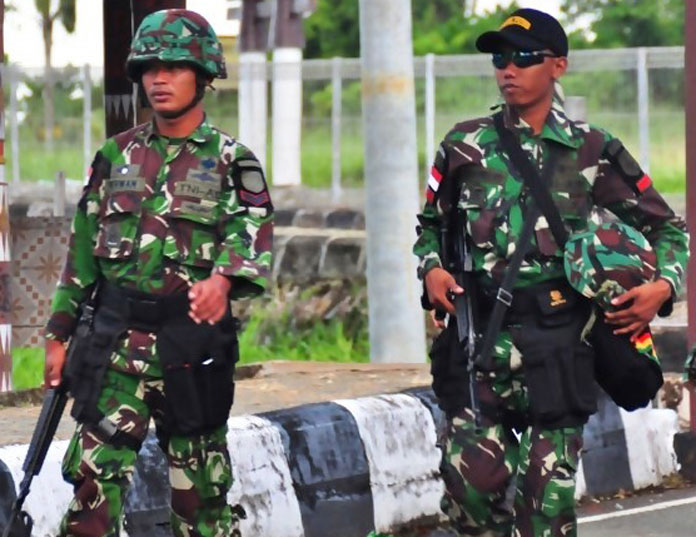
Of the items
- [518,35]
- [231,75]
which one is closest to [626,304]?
[518,35]

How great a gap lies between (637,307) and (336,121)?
1482 centimetres

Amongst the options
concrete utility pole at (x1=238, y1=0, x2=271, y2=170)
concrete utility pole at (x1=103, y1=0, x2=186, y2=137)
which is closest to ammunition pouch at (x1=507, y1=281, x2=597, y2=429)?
concrete utility pole at (x1=103, y1=0, x2=186, y2=137)

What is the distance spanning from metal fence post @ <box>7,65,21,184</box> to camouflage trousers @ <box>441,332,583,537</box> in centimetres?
1867

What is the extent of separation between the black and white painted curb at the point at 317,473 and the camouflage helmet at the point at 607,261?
1.85 meters

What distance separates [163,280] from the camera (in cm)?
643

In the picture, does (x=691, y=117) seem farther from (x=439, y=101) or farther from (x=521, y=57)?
(x=439, y=101)

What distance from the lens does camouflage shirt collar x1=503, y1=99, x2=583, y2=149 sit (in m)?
6.59

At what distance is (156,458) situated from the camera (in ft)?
25.1

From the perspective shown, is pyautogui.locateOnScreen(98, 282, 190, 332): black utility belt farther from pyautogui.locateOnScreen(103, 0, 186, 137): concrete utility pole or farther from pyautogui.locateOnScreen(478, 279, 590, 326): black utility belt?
pyautogui.locateOnScreen(103, 0, 186, 137): concrete utility pole

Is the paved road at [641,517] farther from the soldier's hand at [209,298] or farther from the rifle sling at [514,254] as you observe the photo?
the soldier's hand at [209,298]

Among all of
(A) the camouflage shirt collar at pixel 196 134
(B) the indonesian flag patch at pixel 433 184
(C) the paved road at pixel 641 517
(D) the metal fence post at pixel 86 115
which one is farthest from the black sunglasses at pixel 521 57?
(D) the metal fence post at pixel 86 115

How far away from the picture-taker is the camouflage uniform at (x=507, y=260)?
652 cm

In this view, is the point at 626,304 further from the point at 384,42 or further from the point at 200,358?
the point at 384,42

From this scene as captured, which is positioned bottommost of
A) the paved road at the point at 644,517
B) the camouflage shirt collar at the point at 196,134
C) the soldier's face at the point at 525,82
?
the paved road at the point at 644,517
